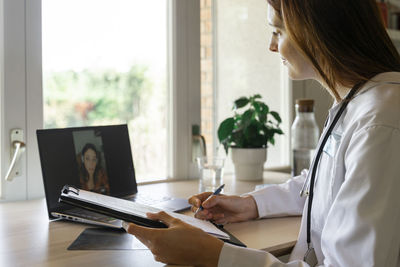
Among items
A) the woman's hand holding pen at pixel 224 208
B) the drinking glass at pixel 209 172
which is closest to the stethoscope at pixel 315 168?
the woman's hand holding pen at pixel 224 208

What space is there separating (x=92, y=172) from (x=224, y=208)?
1.39 ft

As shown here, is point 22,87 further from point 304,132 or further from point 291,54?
point 304,132

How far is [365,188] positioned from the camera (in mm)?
733

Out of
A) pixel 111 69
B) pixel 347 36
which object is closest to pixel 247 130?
pixel 111 69

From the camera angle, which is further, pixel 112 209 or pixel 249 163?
pixel 249 163

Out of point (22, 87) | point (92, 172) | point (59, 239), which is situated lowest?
point (59, 239)

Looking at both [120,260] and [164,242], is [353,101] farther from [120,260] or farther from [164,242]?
[120,260]

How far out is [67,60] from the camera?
1660 millimetres

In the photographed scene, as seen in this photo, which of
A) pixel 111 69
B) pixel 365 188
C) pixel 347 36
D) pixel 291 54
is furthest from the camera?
pixel 111 69

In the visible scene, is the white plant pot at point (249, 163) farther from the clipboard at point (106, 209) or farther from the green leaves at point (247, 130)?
the clipboard at point (106, 209)

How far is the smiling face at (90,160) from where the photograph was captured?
1.33 m

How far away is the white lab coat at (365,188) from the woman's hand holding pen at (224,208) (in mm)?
315

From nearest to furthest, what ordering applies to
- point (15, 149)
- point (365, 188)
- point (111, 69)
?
point (365, 188)
point (15, 149)
point (111, 69)

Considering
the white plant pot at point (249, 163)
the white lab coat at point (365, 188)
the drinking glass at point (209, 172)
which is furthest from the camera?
the white plant pot at point (249, 163)
